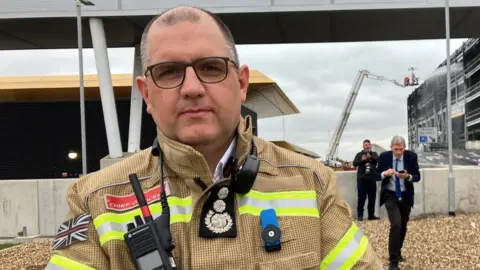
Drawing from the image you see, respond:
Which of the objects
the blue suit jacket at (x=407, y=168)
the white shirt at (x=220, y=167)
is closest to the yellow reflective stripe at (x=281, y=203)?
the white shirt at (x=220, y=167)

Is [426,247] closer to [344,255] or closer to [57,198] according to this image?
[344,255]

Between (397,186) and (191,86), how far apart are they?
18.0 ft

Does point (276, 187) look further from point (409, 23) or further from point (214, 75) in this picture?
point (409, 23)

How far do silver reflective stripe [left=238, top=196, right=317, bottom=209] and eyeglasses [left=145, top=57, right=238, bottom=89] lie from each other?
388 millimetres

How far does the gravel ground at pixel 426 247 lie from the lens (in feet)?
23.5

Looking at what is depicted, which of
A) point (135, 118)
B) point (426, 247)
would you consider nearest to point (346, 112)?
point (135, 118)

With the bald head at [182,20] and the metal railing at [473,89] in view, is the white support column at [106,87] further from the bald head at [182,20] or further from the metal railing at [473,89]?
the metal railing at [473,89]

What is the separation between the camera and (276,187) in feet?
5.24

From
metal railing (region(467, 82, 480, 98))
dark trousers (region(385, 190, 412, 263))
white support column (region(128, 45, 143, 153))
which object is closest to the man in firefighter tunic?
dark trousers (region(385, 190, 412, 263))

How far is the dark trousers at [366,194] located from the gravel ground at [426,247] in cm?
44

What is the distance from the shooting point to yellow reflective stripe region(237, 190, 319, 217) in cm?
152

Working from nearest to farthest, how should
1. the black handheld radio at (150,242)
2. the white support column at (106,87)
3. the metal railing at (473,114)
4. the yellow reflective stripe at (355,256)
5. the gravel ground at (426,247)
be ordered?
1. the black handheld radio at (150,242)
2. the yellow reflective stripe at (355,256)
3. the gravel ground at (426,247)
4. the white support column at (106,87)
5. the metal railing at (473,114)

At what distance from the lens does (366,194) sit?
11.3 m

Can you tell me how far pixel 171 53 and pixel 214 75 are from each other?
0.15m
